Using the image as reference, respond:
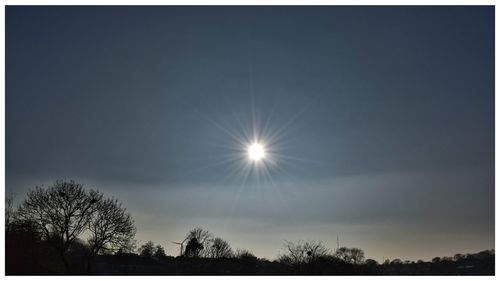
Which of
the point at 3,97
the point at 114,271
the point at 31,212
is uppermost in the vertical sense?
the point at 3,97

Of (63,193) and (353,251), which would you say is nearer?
A: (63,193)

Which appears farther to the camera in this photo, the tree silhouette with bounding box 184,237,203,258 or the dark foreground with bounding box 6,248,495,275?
the tree silhouette with bounding box 184,237,203,258

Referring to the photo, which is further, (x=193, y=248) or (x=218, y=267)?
(x=193, y=248)

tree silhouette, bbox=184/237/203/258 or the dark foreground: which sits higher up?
tree silhouette, bbox=184/237/203/258

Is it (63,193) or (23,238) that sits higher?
(63,193)

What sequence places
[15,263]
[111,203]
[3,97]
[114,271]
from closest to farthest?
[3,97] < [15,263] < [111,203] < [114,271]

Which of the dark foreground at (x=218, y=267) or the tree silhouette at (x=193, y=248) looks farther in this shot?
the tree silhouette at (x=193, y=248)

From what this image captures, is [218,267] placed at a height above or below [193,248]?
below

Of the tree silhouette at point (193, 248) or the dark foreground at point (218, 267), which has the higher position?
the tree silhouette at point (193, 248)

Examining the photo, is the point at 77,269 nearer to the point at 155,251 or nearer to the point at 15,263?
the point at 15,263

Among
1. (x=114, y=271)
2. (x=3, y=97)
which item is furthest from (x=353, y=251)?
(x=3, y=97)

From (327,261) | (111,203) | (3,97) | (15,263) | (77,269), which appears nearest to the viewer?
(3,97)
